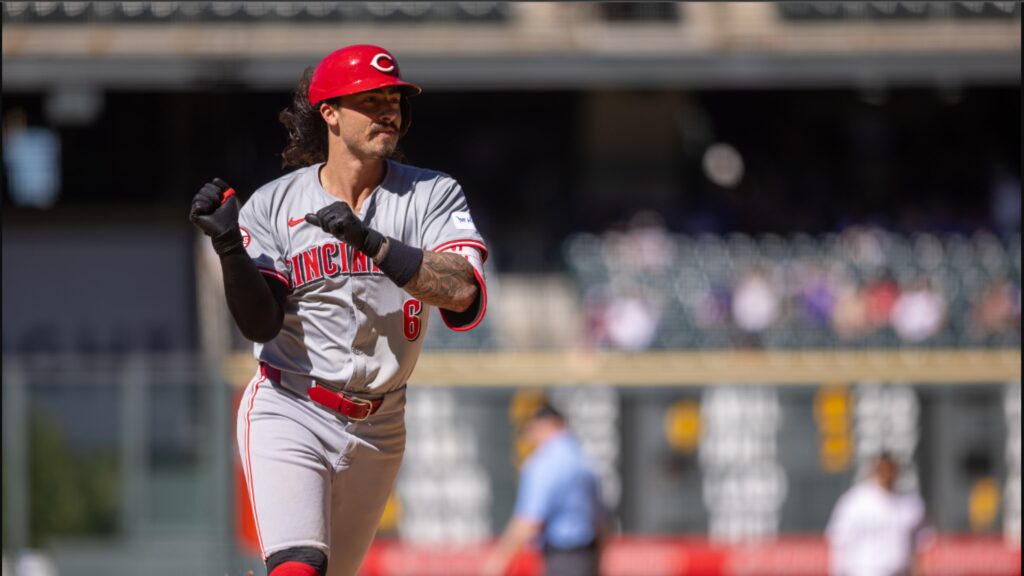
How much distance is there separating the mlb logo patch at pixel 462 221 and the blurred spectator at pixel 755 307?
12225mm

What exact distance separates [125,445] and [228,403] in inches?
41.5

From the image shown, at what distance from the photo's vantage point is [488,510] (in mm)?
16047

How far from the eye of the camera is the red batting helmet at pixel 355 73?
4215 millimetres

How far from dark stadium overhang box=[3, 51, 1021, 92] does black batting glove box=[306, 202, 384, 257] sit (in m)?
13.7

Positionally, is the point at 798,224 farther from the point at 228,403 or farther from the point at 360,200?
the point at 360,200

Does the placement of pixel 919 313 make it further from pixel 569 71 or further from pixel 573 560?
pixel 573 560

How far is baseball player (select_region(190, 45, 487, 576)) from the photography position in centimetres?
420

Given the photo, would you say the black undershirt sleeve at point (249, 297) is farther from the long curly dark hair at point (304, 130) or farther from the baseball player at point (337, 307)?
the long curly dark hair at point (304, 130)

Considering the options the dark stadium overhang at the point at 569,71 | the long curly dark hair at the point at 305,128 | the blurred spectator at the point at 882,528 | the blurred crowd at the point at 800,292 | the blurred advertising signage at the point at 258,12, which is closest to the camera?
the long curly dark hair at the point at 305,128

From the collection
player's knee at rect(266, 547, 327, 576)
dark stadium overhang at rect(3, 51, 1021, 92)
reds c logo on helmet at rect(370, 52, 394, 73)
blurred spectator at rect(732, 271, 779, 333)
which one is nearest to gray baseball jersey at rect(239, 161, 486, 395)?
reds c logo on helmet at rect(370, 52, 394, 73)

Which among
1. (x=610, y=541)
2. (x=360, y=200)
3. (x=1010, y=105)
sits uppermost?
(x=1010, y=105)

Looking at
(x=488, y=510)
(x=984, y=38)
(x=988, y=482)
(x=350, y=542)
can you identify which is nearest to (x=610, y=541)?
(x=488, y=510)

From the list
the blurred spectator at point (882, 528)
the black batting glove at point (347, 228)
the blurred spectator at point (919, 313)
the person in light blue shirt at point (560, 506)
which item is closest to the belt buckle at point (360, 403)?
the black batting glove at point (347, 228)

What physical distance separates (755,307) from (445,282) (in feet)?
41.3
